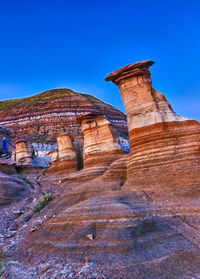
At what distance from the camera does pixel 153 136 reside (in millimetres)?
10781

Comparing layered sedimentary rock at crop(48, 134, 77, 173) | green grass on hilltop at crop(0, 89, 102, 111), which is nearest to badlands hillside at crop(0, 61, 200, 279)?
layered sedimentary rock at crop(48, 134, 77, 173)

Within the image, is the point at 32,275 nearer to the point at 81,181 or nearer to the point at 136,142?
the point at 136,142

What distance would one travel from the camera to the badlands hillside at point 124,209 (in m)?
5.39

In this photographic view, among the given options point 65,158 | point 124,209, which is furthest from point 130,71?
point 65,158

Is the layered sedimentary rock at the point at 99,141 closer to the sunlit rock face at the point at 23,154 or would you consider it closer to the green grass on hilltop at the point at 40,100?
the sunlit rock face at the point at 23,154

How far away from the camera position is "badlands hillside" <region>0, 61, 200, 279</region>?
17.7 feet

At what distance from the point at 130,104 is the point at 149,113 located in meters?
1.44

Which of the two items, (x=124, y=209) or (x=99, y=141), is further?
(x=99, y=141)

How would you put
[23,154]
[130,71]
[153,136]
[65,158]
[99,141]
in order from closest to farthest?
[153,136]
[130,71]
[99,141]
[65,158]
[23,154]

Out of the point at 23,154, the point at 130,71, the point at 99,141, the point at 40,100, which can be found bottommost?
the point at 23,154

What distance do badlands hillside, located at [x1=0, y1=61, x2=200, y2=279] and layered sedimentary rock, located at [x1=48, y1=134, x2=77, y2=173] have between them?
2.90 meters

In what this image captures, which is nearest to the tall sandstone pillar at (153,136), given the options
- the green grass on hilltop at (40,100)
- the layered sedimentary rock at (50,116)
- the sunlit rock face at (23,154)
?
the sunlit rock face at (23,154)

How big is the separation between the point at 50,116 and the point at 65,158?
128ft

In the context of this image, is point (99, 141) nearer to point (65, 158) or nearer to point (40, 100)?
point (65, 158)
